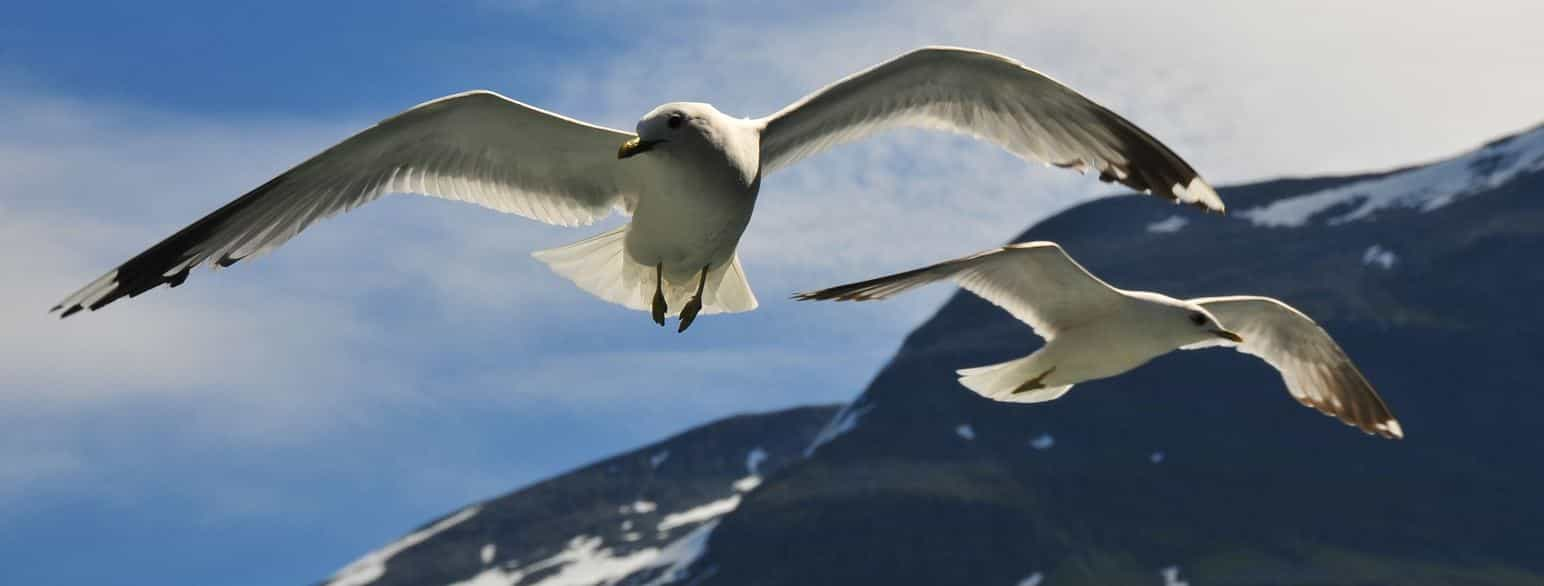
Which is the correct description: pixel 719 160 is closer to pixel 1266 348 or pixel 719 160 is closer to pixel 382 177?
pixel 382 177

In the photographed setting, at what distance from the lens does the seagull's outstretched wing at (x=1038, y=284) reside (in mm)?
19016

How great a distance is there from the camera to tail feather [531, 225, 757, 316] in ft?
50.5

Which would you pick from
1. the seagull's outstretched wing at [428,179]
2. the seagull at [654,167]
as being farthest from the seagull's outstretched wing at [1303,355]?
the seagull's outstretched wing at [428,179]

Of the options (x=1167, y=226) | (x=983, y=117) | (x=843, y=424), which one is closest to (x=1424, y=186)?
(x=1167, y=226)

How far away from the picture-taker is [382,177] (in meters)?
15.1

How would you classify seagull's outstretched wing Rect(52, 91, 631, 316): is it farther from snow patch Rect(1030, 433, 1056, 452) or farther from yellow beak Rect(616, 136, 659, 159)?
snow patch Rect(1030, 433, 1056, 452)

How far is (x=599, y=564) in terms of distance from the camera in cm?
15338

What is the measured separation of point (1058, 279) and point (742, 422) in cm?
17008

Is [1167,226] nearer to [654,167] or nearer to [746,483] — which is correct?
[746,483]

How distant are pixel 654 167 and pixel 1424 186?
166809 millimetres

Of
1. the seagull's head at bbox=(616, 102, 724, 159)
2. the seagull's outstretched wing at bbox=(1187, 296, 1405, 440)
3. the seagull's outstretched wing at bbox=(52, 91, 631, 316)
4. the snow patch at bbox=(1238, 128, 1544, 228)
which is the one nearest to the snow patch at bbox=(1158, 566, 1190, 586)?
the snow patch at bbox=(1238, 128, 1544, 228)

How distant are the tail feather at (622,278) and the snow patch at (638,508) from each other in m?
152

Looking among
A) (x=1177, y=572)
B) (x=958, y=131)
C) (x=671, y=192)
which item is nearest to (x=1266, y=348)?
(x=958, y=131)

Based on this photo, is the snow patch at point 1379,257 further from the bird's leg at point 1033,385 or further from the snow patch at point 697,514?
the bird's leg at point 1033,385
